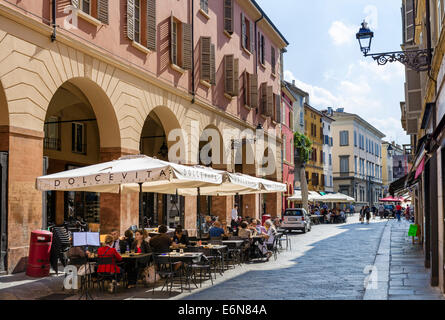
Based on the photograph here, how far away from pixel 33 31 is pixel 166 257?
625 cm

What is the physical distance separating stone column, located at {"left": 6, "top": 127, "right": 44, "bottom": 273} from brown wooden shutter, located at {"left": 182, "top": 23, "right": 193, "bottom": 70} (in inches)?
344

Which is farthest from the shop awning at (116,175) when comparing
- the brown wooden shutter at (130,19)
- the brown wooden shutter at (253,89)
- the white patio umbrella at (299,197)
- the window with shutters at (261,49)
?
the white patio umbrella at (299,197)

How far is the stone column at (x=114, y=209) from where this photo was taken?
601 inches

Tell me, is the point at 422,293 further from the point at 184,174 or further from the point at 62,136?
the point at 62,136

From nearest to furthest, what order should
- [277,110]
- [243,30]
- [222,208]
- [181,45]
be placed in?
[181,45]
[222,208]
[243,30]
[277,110]

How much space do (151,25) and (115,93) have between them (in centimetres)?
324

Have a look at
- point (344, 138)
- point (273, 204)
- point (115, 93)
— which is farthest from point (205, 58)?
point (344, 138)

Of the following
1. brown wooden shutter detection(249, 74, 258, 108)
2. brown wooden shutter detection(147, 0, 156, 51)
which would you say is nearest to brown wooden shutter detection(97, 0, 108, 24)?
brown wooden shutter detection(147, 0, 156, 51)

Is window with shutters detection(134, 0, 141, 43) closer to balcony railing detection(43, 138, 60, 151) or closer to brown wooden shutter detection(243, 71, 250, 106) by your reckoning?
balcony railing detection(43, 138, 60, 151)

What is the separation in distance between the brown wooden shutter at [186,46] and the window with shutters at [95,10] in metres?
5.27

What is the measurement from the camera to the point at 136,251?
1087 cm

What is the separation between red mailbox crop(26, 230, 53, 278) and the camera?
11.3 metres

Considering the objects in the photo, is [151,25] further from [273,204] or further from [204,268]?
[273,204]
